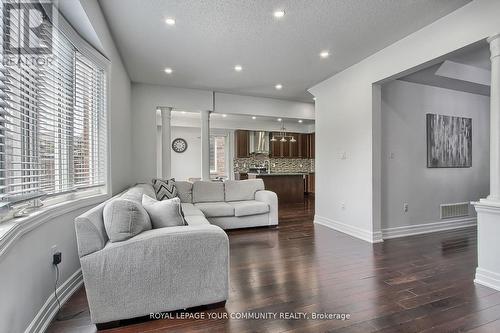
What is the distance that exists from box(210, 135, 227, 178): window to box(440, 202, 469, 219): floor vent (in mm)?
6412

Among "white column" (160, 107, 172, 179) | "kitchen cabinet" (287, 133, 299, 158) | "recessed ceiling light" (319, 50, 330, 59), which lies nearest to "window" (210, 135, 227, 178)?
"kitchen cabinet" (287, 133, 299, 158)

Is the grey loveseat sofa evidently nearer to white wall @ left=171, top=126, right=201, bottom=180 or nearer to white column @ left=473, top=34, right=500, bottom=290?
white column @ left=473, top=34, right=500, bottom=290

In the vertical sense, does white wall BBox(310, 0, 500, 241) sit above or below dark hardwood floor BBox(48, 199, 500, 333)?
above

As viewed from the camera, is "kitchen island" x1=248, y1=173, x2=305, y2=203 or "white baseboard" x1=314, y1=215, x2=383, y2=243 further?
"kitchen island" x1=248, y1=173, x2=305, y2=203

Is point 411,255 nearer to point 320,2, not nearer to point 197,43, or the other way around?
point 320,2

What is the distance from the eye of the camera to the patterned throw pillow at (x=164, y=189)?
4.11 meters

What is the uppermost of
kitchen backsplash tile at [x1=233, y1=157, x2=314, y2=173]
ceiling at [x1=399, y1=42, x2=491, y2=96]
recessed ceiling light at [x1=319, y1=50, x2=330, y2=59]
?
recessed ceiling light at [x1=319, y1=50, x2=330, y2=59]

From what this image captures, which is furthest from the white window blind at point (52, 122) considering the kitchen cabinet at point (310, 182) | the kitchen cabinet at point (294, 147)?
the kitchen cabinet at point (310, 182)

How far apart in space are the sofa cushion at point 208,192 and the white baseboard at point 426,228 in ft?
9.29

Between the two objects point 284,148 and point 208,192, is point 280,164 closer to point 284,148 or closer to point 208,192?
point 284,148

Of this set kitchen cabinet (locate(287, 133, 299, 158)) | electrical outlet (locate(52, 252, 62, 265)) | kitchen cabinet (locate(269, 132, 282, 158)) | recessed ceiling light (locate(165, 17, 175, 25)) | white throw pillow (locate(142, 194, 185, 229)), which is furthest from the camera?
kitchen cabinet (locate(287, 133, 299, 158))

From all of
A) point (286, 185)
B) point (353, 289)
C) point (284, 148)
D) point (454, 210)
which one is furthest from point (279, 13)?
point (284, 148)

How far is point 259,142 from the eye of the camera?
8.69 meters

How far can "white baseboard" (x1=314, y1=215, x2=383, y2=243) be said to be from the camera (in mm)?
3554
